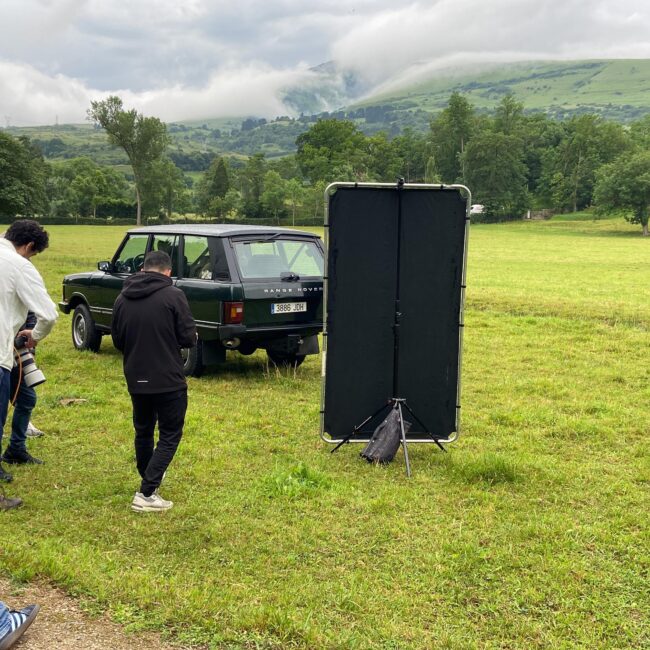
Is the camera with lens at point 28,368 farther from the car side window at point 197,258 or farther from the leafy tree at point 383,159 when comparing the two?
the leafy tree at point 383,159

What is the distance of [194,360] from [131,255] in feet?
7.68

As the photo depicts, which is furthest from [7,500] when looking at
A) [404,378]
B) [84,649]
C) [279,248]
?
[279,248]

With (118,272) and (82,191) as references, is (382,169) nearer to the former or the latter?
(82,191)

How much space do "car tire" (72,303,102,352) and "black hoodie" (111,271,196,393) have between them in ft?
23.1

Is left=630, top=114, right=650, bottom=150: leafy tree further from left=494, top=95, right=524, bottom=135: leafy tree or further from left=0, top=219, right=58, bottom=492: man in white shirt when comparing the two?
left=0, top=219, right=58, bottom=492: man in white shirt

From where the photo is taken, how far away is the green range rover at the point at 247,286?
31.7 feet

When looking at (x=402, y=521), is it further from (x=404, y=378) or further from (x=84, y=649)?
(x=84, y=649)

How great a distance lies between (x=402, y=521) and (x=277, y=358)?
20.5 ft

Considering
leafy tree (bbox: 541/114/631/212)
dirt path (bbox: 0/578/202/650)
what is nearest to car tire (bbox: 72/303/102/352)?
dirt path (bbox: 0/578/202/650)

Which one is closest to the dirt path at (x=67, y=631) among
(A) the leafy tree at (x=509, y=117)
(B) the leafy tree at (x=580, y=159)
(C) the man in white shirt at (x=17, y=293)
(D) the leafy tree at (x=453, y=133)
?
(C) the man in white shirt at (x=17, y=293)

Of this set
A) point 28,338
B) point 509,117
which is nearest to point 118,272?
point 28,338

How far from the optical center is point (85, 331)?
12344 mm

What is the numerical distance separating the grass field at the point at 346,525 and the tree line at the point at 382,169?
54.0 m

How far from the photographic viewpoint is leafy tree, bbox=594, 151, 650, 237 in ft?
241
